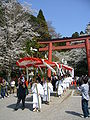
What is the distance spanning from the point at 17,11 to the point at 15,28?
255cm

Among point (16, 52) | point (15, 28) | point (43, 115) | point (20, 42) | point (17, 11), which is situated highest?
point (17, 11)

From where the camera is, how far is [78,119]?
688cm

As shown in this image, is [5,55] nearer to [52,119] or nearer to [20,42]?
[20,42]

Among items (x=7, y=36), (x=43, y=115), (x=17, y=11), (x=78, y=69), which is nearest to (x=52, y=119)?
(x=43, y=115)

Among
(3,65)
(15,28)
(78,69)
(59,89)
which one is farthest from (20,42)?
(78,69)

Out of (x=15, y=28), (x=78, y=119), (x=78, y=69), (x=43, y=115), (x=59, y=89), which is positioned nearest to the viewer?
(x=78, y=119)

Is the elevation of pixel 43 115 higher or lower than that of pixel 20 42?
lower

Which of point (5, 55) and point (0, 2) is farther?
point (0, 2)

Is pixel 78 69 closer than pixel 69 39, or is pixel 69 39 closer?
pixel 69 39

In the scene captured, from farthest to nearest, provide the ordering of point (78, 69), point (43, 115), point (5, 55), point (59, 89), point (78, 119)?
point (78, 69)
point (5, 55)
point (59, 89)
point (43, 115)
point (78, 119)

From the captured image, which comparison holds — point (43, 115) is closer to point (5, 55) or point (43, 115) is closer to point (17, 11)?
point (5, 55)

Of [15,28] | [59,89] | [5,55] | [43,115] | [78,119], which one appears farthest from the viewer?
[15,28]

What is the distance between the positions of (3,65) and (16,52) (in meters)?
2.25

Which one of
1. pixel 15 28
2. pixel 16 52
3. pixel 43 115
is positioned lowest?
pixel 43 115
